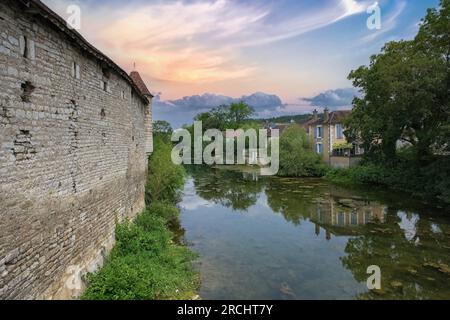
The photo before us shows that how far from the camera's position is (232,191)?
1137 inches

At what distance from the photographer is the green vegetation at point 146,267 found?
8.24m

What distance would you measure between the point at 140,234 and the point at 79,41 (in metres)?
6.23

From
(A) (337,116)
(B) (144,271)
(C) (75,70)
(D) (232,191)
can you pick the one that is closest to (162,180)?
(B) (144,271)

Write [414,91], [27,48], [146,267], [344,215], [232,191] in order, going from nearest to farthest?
[27,48], [146,267], [344,215], [414,91], [232,191]

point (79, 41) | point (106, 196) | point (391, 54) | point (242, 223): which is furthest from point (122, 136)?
point (391, 54)

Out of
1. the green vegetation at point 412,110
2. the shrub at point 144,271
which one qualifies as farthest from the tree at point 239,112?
the shrub at point 144,271

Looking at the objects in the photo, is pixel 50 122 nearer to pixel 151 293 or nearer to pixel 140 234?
pixel 151 293

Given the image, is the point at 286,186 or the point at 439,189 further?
the point at 286,186

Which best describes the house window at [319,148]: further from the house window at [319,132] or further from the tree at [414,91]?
the tree at [414,91]

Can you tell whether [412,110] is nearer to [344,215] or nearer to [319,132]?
[344,215]

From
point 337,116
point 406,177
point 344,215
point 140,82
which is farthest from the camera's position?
point 337,116

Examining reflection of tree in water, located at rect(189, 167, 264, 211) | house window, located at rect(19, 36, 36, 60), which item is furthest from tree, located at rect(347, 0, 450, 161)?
house window, located at rect(19, 36, 36, 60)

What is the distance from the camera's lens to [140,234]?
11539 mm

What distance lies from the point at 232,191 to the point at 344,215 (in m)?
11.0
